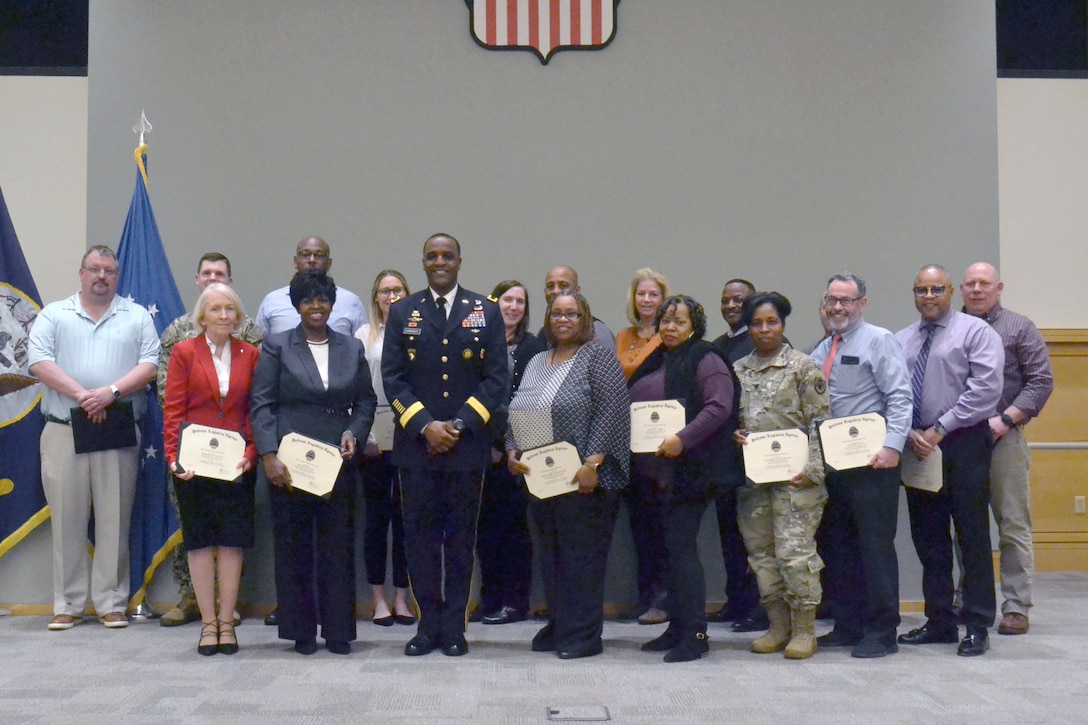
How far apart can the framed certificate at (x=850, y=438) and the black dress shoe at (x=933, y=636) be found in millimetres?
901

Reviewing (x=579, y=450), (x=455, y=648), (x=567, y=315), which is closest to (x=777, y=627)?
(x=579, y=450)

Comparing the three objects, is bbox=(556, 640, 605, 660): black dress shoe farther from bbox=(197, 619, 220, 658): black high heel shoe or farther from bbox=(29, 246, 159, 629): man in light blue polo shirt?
bbox=(29, 246, 159, 629): man in light blue polo shirt

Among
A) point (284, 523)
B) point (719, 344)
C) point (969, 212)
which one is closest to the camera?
point (284, 523)

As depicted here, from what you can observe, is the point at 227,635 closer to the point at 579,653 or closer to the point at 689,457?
the point at 579,653

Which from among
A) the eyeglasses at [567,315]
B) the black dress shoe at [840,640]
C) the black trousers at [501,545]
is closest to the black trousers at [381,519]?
the black trousers at [501,545]

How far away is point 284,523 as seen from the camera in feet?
14.0

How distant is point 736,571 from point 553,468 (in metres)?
1.44

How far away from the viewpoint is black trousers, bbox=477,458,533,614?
5.17m

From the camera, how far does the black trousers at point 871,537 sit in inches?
170

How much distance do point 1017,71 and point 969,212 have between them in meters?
2.55

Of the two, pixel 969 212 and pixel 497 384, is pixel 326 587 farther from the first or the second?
pixel 969 212

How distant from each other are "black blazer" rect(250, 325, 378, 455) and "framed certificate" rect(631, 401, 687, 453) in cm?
116

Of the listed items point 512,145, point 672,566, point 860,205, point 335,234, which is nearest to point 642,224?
point 512,145

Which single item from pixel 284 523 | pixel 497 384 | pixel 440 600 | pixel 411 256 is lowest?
pixel 440 600
